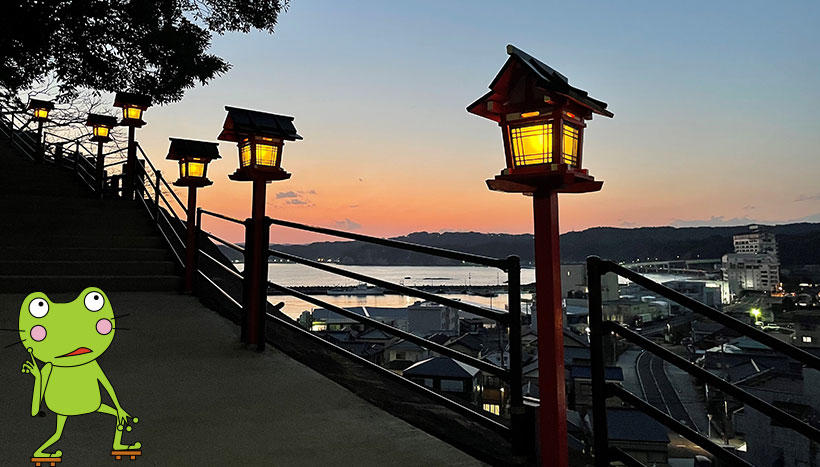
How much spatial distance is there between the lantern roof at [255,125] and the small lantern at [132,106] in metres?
5.41

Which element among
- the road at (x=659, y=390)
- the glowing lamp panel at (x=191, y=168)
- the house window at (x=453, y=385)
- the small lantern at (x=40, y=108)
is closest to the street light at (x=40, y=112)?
the small lantern at (x=40, y=108)

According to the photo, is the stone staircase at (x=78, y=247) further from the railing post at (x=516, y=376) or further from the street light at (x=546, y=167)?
the street light at (x=546, y=167)

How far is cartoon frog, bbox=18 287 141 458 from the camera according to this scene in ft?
4.42

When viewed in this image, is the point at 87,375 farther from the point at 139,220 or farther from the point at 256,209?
the point at 139,220

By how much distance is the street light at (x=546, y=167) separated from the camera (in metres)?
1.66

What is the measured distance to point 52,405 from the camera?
4.62 feet

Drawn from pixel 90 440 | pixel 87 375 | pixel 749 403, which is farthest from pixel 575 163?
pixel 90 440

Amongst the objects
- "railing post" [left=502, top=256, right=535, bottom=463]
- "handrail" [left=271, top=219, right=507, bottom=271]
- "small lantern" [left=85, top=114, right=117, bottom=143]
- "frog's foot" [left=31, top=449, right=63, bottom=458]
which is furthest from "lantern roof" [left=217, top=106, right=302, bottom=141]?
"small lantern" [left=85, top=114, right=117, bottom=143]

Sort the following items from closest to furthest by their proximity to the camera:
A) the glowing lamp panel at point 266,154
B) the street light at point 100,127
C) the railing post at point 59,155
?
the glowing lamp panel at point 266,154 < the street light at point 100,127 < the railing post at point 59,155

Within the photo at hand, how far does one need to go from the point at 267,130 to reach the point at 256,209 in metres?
0.64

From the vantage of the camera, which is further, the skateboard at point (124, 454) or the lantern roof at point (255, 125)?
the lantern roof at point (255, 125)

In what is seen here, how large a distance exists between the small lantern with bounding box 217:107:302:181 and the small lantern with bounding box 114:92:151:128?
546 cm

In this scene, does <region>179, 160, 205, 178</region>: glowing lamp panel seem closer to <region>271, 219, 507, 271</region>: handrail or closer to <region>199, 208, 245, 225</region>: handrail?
<region>199, 208, 245, 225</region>: handrail

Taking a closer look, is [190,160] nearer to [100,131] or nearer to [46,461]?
[46,461]
